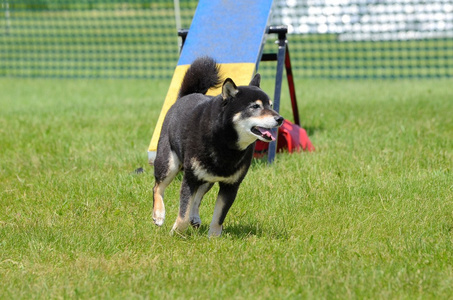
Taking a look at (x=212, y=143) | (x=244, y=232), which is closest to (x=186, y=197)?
(x=212, y=143)

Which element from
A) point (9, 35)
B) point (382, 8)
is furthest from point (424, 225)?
point (382, 8)

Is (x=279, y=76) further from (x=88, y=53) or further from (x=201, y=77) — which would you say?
(x=88, y=53)

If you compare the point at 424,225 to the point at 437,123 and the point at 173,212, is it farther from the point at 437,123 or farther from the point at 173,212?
the point at 437,123

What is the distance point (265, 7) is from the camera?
23.7 ft

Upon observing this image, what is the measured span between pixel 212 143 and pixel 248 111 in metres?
0.32

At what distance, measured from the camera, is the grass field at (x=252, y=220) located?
139 inches

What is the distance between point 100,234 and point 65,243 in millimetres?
243

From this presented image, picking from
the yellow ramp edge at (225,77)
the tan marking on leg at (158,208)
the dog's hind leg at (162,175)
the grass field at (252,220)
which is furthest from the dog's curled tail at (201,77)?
the yellow ramp edge at (225,77)

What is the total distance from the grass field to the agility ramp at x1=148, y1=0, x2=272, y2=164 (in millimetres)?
877

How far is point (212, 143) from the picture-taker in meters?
4.20

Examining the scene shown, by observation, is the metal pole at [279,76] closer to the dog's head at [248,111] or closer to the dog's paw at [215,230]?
the dog's paw at [215,230]

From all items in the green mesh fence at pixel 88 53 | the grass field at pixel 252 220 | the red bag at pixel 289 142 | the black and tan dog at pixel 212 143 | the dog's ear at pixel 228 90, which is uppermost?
the dog's ear at pixel 228 90

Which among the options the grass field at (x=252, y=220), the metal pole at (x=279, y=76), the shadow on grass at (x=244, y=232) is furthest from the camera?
the metal pole at (x=279, y=76)

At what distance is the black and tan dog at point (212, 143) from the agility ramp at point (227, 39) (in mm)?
1534
